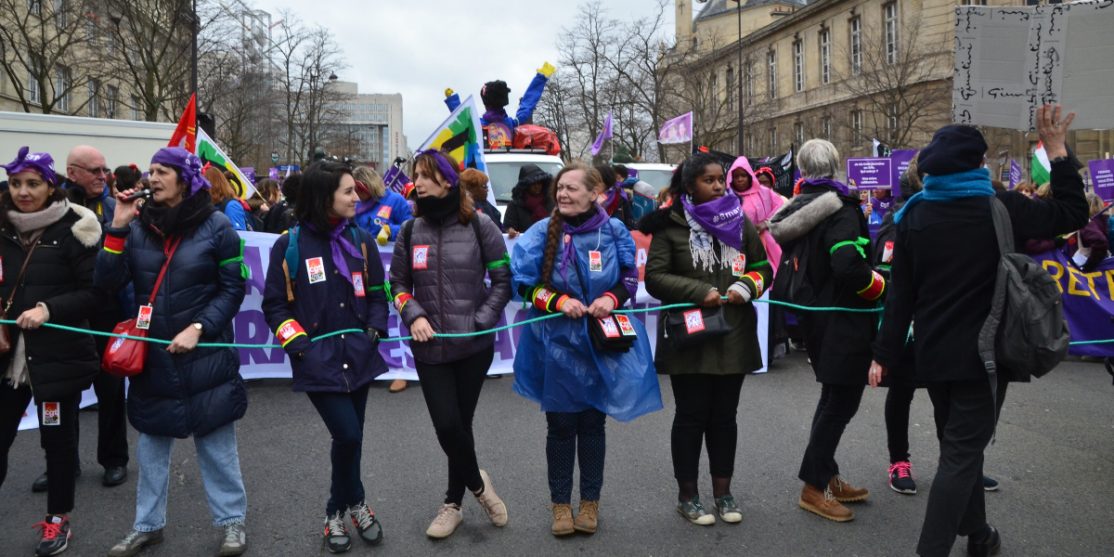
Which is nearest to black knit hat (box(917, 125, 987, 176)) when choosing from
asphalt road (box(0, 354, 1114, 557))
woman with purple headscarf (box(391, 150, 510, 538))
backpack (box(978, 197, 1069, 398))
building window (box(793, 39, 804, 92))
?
backpack (box(978, 197, 1069, 398))

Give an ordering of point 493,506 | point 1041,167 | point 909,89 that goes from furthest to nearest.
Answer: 1. point 909,89
2. point 1041,167
3. point 493,506

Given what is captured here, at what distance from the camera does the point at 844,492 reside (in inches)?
185

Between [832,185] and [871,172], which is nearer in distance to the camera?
[832,185]

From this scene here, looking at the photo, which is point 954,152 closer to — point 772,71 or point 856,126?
point 856,126

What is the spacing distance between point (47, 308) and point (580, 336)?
2.60 meters

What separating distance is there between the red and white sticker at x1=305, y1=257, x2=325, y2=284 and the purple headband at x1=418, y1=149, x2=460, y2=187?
747mm

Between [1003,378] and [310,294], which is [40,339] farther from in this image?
[1003,378]

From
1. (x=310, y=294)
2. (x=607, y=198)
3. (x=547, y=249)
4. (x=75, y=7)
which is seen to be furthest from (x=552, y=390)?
(x=75, y=7)

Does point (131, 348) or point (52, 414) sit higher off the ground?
point (131, 348)

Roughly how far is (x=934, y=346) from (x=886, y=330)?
308 mm

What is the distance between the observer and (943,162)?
3.54 m

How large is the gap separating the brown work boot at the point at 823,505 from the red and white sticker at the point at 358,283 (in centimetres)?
261

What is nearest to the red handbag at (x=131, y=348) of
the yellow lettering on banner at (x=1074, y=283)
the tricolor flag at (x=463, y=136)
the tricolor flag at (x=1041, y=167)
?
the tricolor flag at (x=463, y=136)

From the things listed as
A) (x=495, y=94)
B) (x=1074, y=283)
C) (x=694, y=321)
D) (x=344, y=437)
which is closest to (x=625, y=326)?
(x=694, y=321)
